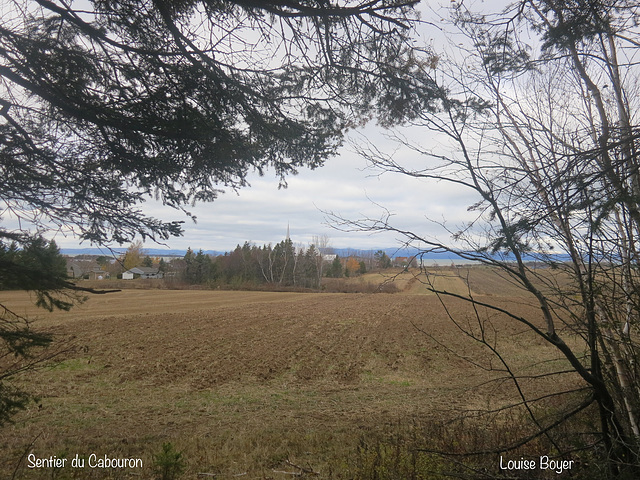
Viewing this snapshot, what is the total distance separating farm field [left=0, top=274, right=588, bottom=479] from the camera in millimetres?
5246

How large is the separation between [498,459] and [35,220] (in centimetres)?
493

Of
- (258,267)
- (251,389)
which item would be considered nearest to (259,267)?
(258,267)

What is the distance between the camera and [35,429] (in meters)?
7.22

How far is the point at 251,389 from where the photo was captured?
10664 mm

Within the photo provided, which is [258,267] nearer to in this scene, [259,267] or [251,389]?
[259,267]

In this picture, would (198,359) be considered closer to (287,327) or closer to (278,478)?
(287,327)

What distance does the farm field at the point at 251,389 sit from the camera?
207 inches

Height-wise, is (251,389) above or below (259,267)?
below

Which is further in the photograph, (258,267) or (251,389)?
(258,267)

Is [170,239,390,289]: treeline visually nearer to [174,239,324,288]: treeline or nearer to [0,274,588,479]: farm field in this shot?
[174,239,324,288]: treeline

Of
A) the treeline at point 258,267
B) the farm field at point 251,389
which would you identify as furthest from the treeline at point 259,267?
the farm field at point 251,389

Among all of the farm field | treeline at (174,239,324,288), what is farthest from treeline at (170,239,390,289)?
the farm field

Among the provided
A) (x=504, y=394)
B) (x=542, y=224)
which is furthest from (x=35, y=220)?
(x=504, y=394)

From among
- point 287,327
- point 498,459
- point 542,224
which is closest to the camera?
point 542,224
